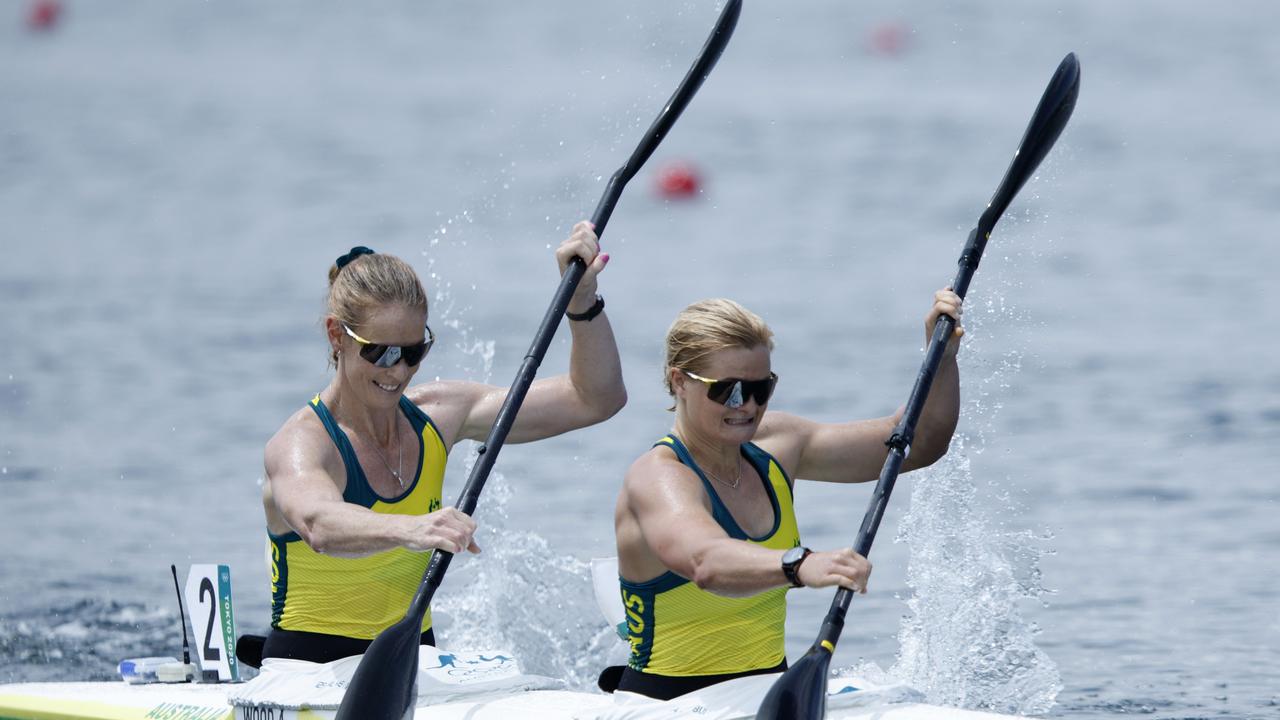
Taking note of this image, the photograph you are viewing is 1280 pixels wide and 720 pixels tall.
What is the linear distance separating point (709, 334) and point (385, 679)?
1.22m

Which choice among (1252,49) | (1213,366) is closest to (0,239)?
(1213,366)

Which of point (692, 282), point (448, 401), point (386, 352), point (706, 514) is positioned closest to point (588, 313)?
point (448, 401)

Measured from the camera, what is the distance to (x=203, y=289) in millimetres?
18547

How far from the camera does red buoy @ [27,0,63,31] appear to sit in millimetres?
36544

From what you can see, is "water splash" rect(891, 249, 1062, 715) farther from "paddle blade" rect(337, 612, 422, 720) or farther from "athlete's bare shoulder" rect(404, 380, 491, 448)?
"paddle blade" rect(337, 612, 422, 720)

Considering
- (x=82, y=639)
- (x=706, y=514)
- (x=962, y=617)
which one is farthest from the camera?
(x=82, y=639)

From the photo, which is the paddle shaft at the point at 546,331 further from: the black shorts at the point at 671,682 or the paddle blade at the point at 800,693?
the paddle blade at the point at 800,693

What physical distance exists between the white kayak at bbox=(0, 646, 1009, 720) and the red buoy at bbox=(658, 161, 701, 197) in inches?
704

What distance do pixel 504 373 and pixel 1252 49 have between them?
78.6ft

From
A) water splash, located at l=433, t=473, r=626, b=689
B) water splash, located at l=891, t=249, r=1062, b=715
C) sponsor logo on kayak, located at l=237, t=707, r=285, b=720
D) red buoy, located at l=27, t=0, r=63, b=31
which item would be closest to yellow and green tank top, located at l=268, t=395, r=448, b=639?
sponsor logo on kayak, located at l=237, t=707, r=285, b=720

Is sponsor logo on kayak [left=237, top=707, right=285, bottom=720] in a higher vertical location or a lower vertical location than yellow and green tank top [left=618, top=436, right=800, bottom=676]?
lower

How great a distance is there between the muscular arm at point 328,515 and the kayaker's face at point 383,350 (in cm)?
19

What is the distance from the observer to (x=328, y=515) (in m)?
4.32

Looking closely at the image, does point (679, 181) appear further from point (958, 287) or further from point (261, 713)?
point (261, 713)
